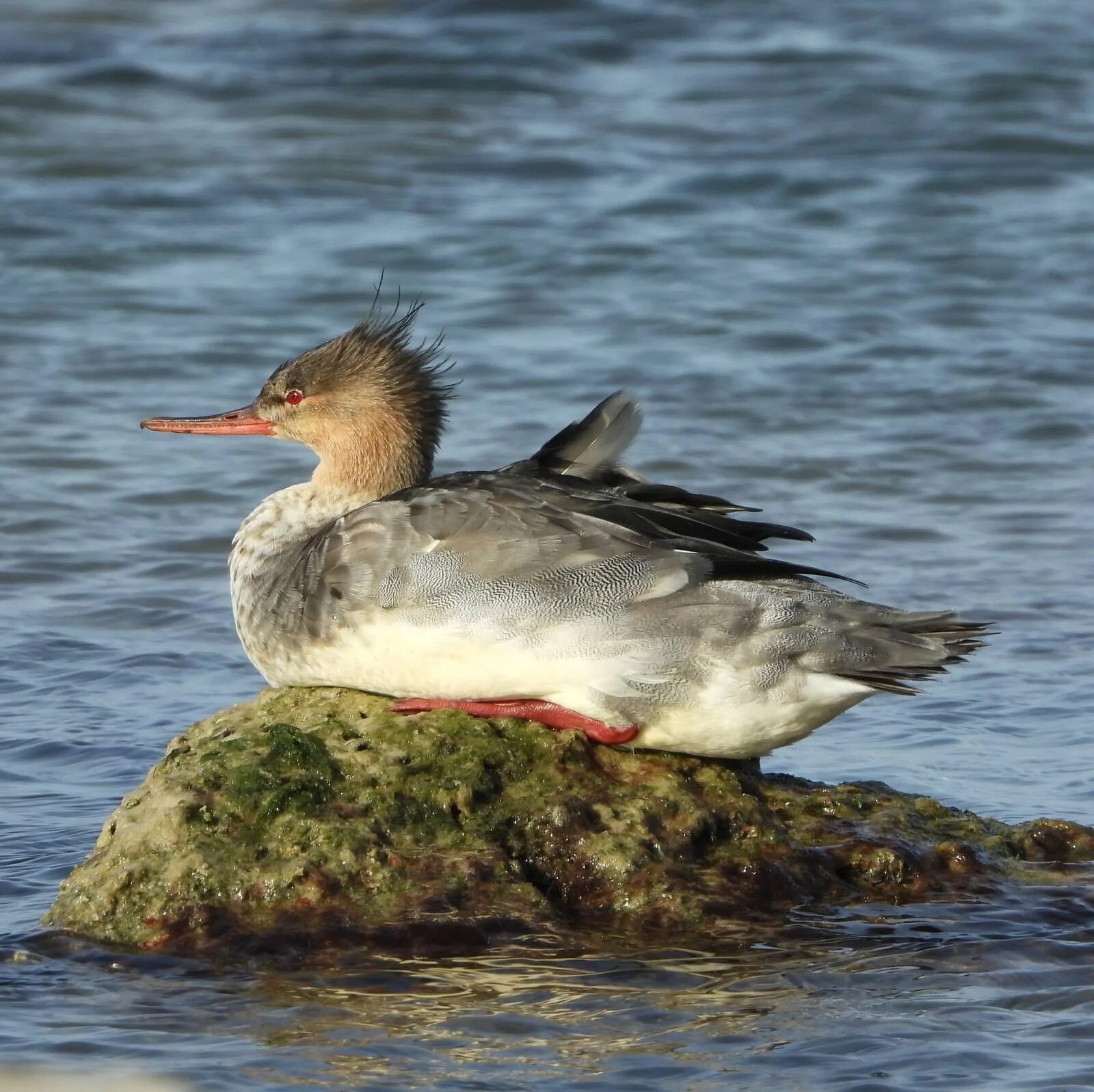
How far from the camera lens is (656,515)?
5695 millimetres

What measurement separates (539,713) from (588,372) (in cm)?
676

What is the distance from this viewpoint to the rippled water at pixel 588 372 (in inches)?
189

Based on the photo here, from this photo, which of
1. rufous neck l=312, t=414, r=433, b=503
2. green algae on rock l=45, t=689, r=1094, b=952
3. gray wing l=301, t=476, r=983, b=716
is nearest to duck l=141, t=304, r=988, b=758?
gray wing l=301, t=476, r=983, b=716

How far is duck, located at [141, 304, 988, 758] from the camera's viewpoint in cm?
541

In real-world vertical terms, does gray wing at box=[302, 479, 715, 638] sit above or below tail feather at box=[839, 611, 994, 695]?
above

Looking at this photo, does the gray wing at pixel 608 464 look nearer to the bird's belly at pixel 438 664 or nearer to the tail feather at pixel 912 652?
the tail feather at pixel 912 652

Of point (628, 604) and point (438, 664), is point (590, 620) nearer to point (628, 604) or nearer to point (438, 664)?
point (628, 604)

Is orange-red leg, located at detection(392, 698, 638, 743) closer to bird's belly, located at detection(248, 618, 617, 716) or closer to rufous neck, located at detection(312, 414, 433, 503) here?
bird's belly, located at detection(248, 618, 617, 716)

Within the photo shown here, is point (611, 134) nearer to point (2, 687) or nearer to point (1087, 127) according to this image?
point (1087, 127)

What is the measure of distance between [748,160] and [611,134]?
4.47ft

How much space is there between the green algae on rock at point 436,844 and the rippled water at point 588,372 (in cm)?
15

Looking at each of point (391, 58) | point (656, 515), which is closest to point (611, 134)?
point (391, 58)

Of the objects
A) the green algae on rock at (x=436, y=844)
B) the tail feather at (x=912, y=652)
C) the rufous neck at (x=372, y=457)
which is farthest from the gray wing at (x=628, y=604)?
the rufous neck at (x=372, y=457)

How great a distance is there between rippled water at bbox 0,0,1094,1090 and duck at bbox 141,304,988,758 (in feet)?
2.29
